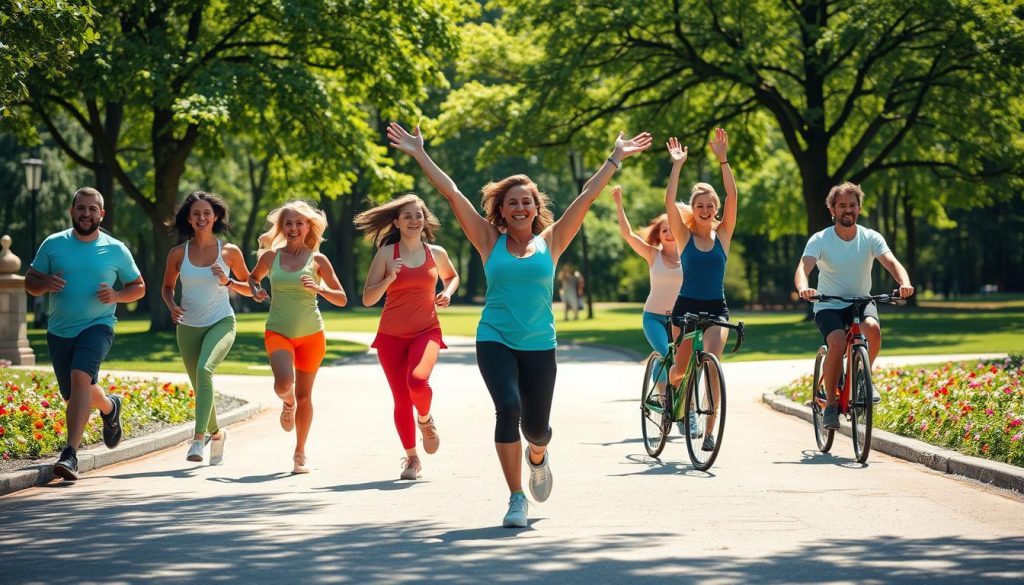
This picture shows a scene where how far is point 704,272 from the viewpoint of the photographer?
10.4 meters

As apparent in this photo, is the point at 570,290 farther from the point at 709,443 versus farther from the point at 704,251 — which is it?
the point at 709,443

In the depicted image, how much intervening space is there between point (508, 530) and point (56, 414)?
17.7 feet

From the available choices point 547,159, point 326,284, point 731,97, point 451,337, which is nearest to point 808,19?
point 731,97

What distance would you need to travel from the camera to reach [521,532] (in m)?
7.12

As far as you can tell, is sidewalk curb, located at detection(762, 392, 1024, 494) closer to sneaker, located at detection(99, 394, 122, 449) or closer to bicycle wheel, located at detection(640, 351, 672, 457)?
bicycle wheel, located at detection(640, 351, 672, 457)

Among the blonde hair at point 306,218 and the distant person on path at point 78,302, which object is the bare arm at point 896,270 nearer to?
the blonde hair at point 306,218

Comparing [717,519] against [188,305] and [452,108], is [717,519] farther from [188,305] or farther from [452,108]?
[452,108]

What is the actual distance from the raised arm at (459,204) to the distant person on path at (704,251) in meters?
2.95

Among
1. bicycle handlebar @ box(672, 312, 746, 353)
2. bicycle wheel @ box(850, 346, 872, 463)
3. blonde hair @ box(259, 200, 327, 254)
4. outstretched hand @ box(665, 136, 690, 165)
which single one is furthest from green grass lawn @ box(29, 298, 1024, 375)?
outstretched hand @ box(665, 136, 690, 165)

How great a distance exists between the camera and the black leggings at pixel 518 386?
721 centimetres

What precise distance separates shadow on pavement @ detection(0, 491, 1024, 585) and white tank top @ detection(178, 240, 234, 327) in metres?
2.67

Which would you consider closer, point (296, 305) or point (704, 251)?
point (296, 305)

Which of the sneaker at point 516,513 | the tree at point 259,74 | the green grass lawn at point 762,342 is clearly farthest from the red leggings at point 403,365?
the tree at point 259,74

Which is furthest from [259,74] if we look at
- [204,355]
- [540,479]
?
[540,479]
